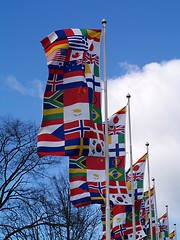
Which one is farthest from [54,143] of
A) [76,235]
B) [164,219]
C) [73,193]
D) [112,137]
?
[164,219]

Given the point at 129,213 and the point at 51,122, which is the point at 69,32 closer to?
the point at 51,122

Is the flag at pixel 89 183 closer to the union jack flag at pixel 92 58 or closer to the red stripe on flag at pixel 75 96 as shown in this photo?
the red stripe on flag at pixel 75 96

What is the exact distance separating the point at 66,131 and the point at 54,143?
52cm

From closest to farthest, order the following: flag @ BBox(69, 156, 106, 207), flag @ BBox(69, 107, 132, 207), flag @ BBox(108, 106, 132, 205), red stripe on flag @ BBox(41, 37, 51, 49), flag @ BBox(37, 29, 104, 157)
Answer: flag @ BBox(37, 29, 104, 157) < flag @ BBox(69, 107, 132, 207) < flag @ BBox(69, 156, 106, 207) < red stripe on flag @ BBox(41, 37, 51, 49) < flag @ BBox(108, 106, 132, 205)

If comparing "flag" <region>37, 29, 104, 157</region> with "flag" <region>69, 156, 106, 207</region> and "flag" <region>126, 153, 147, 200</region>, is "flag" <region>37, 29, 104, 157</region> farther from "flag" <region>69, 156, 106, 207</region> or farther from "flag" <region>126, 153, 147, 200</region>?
"flag" <region>126, 153, 147, 200</region>

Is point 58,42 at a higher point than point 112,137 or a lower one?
higher

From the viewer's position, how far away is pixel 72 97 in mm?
14578

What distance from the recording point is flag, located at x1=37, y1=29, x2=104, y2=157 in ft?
46.0

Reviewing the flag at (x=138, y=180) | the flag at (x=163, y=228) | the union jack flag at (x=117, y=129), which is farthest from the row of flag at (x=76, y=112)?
the flag at (x=163, y=228)

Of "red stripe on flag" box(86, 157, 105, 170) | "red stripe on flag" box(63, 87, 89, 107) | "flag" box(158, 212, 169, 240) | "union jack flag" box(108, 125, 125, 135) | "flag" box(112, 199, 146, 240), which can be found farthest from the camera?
"flag" box(158, 212, 169, 240)

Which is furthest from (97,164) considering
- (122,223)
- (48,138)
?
(122,223)

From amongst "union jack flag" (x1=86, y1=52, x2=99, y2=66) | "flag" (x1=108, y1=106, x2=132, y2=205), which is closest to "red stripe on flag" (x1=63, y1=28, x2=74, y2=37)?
"union jack flag" (x1=86, y1=52, x2=99, y2=66)

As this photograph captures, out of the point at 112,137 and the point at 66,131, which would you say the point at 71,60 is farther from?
the point at 112,137

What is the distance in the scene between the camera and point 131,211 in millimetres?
23188
